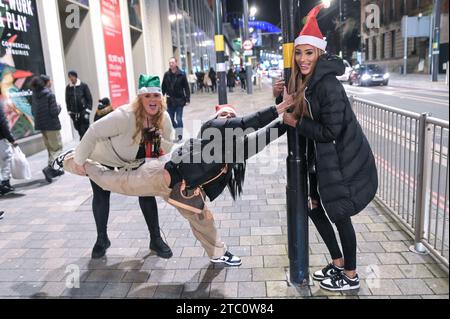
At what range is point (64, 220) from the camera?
4871 millimetres

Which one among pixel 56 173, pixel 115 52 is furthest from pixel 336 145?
pixel 115 52

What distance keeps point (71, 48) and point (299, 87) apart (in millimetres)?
10716

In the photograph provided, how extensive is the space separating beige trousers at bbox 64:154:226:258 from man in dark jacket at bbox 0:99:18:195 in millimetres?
2720

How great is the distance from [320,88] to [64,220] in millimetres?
3494

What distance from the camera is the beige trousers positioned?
325cm

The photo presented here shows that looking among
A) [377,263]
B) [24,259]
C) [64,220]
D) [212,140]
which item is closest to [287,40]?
[212,140]

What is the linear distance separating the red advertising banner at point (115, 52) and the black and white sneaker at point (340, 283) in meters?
11.6

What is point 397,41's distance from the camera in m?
41.3

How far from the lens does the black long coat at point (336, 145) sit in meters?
2.63

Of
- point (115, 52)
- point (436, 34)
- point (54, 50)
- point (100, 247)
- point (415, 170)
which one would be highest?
point (436, 34)

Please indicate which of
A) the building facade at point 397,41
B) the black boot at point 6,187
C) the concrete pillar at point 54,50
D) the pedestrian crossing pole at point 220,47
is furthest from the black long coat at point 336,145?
the building facade at point 397,41

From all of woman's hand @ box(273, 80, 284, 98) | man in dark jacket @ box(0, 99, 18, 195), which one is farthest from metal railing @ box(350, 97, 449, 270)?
man in dark jacket @ box(0, 99, 18, 195)

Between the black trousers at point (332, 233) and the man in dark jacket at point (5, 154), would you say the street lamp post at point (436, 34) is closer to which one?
the man in dark jacket at point (5, 154)

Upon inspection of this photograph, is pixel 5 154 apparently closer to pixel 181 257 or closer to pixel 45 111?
pixel 45 111
